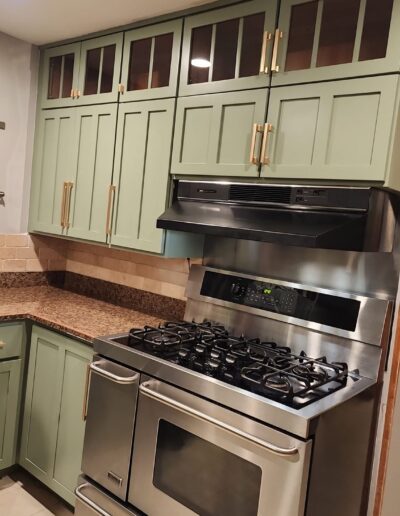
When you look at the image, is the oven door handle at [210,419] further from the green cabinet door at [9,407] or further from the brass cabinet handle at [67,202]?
the brass cabinet handle at [67,202]

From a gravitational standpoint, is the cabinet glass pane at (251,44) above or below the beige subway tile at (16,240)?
above

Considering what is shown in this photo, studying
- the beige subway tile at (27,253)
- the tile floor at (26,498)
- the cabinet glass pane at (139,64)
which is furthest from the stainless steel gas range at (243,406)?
the beige subway tile at (27,253)

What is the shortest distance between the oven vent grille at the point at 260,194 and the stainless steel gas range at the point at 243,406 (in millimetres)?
378

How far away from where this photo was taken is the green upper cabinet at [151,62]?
2.17 meters

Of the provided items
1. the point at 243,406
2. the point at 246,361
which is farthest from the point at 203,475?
the point at 246,361

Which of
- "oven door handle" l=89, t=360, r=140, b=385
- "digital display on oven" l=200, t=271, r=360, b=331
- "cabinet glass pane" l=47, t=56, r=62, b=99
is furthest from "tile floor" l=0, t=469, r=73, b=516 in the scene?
"cabinet glass pane" l=47, t=56, r=62, b=99

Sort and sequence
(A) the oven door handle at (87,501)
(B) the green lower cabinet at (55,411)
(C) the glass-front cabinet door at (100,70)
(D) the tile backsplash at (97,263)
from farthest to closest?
(D) the tile backsplash at (97,263)
(C) the glass-front cabinet door at (100,70)
(B) the green lower cabinet at (55,411)
(A) the oven door handle at (87,501)

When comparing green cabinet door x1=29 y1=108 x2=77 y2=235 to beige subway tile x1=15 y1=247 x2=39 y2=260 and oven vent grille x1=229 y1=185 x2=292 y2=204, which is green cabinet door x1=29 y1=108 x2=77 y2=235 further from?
oven vent grille x1=229 y1=185 x2=292 y2=204

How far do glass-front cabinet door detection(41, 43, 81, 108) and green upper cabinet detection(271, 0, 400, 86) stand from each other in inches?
52.5

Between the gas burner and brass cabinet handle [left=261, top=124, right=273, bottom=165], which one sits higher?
brass cabinet handle [left=261, top=124, right=273, bottom=165]

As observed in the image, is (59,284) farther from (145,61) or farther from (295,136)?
(295,136)

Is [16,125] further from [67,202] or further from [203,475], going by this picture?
[203,475]

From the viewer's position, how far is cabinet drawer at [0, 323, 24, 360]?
2309 millimetres

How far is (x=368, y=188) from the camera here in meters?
1.61
